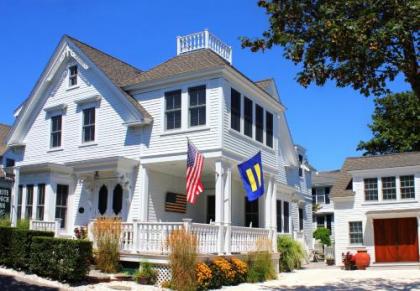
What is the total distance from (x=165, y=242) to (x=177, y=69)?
307 inches

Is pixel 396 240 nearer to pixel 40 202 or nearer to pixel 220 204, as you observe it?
pixel 220 204

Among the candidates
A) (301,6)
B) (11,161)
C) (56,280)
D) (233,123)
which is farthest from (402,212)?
(11,161)

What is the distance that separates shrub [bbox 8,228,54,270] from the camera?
16375 millimetres

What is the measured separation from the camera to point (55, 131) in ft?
80.5

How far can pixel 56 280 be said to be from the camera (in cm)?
1546

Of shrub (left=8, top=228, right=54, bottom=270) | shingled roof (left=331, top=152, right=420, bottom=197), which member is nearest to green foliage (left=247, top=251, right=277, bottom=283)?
shrub (left=8, top=228, right=54, bottom=270)

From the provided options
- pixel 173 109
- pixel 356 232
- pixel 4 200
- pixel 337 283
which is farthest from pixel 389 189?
pixel 4 200

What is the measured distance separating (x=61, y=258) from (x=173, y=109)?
26.2 ft

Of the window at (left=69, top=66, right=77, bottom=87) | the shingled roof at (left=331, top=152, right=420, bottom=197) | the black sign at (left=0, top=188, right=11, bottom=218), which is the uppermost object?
the window at (left=69, top=66, right=77, bottom=87)

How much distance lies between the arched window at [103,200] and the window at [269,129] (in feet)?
25.8

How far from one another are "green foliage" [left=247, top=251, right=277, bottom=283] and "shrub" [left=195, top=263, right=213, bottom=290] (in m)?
2.93

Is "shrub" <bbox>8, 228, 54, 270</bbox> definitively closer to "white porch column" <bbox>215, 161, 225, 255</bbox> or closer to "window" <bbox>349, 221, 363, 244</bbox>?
"white porch column" <bbox>215, 161, 225, 255</bbox>

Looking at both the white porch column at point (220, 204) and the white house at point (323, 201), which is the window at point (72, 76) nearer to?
the white porch column at point (220, 204)

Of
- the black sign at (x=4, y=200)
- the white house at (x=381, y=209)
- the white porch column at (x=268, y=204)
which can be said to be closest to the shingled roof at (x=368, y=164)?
the white house at (x=381, y=209)
